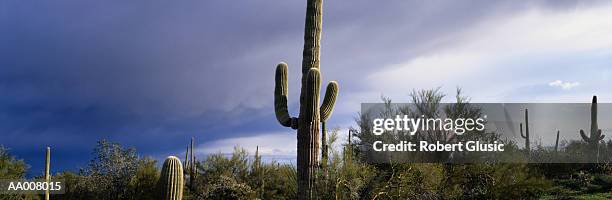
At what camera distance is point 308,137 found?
898 cm

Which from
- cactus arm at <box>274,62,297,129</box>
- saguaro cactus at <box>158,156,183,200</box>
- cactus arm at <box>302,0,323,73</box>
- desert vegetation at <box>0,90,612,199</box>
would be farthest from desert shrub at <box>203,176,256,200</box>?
saguaro cactus at <box>158,156,183,200</box>

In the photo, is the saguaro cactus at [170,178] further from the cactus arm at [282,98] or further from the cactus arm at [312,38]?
the cactus arm at [312,38]

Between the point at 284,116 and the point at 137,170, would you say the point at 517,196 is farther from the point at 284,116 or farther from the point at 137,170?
the point at 137,170

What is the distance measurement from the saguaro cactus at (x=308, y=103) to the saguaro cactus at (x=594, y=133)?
61.4ft

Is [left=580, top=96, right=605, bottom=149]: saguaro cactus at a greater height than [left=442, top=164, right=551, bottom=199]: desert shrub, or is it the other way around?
[left=580, top=96, right=605, bottom=149]: saguaro cactus

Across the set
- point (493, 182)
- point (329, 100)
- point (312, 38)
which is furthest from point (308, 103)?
point (493, 182)

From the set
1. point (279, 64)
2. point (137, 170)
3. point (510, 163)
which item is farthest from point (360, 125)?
point (279, 64)

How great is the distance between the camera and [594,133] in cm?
2431

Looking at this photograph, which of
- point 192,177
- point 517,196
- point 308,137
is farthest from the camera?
point 192,177

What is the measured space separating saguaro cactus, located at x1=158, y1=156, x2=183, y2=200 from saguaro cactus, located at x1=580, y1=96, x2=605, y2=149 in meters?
22.7

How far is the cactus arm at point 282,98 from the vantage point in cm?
938

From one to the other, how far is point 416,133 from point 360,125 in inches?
81.7

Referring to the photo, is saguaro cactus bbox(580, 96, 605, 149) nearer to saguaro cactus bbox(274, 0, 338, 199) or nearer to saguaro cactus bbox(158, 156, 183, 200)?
saguaro cactus bbox(274, 0, 338, 199)

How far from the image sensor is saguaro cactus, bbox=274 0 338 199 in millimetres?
8875
